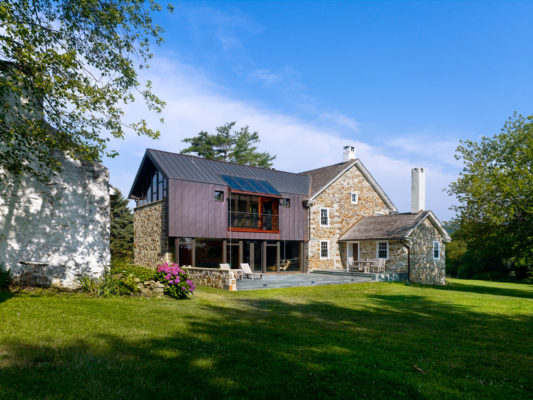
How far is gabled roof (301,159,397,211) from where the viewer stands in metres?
27.8

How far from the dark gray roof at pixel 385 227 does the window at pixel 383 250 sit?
0.79 metres

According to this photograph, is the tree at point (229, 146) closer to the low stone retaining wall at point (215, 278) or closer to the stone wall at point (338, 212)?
the stone wall at point (338, 212)

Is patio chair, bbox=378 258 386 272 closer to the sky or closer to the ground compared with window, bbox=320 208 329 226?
closer to the ground

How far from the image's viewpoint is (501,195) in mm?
20203

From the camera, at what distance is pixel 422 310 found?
11.9 meters

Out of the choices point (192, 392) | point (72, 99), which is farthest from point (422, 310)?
point (72, 99)

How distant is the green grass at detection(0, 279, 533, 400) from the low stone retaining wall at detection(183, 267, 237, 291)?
6.39 metres

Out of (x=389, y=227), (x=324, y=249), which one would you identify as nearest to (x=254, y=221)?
(x=324, y=249)

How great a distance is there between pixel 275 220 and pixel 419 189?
35.5 feet

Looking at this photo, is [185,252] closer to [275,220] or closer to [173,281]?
[275,220]

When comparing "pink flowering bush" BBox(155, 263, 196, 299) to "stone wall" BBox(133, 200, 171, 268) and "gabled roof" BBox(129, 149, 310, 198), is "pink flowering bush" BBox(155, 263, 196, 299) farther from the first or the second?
"gabled roof" BBox(129, 149, 310, 198)

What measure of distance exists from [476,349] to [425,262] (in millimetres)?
20316

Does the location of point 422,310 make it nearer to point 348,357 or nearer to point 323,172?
point 348,357

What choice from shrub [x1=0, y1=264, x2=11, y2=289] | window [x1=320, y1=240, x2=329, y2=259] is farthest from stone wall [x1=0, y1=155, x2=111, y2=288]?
window [x1=320, y1=240, x2=329, y2=259]
